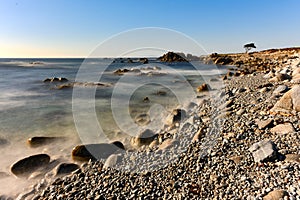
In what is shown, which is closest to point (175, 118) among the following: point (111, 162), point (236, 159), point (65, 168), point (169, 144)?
Answer: point (169, 144)

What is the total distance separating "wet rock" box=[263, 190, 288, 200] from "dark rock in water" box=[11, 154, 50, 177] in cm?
521

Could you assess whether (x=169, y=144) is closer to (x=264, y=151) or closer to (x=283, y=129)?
(x=264, y=151)

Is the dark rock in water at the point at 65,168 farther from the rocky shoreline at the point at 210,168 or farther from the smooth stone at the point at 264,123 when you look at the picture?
the smooth stone at the point at 264,123

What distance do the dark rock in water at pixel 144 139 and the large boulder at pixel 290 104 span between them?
3560 millimetres

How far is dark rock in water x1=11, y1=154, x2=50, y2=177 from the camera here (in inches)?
219

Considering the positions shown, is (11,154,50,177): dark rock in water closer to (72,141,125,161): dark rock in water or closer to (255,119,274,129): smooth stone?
(72,141,125,161): dark rock in water

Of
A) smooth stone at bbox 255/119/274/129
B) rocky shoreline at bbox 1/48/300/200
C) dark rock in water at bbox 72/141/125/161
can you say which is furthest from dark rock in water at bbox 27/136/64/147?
smooth stone at bbox 255/119/274/129

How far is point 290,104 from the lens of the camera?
6059 millimetres

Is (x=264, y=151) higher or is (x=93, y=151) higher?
(x=264, y=151)

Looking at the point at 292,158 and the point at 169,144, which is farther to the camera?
the point at 169,144

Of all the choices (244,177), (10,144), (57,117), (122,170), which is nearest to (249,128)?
(244,177)

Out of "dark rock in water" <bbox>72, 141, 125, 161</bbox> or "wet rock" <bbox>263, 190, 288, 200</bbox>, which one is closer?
"wet rock" <bbox>263, 190, 288, 200</bbox>

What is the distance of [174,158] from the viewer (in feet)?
16.0

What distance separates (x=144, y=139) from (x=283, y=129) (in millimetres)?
3648
